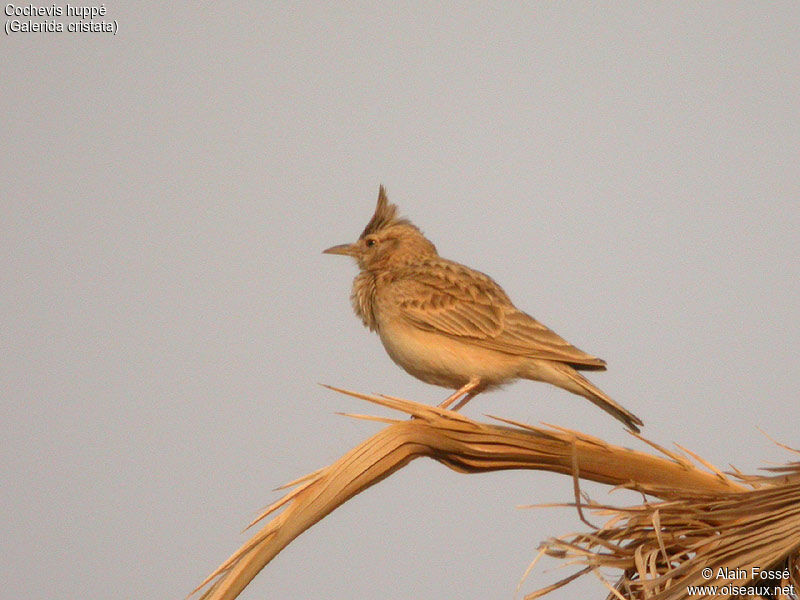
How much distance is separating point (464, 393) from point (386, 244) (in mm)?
2114

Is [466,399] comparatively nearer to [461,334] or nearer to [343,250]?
[461,334]

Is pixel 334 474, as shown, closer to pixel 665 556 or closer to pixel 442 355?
pixel 665 556

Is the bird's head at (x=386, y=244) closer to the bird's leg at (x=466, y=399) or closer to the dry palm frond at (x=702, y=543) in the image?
the bird's leg at (x=466, y=399)

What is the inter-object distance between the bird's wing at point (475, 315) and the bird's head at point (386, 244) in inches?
18.6

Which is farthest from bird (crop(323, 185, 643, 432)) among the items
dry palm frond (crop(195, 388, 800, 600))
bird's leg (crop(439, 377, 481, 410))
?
dry palm frond (crop(195, 388, 800, 600))

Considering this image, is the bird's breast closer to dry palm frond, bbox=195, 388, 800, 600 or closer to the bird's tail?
the bird's tail

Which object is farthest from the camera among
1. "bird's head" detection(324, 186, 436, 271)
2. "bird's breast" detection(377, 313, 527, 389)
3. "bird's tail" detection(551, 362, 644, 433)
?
"bird's head" detection(324, 186, 436, 271)

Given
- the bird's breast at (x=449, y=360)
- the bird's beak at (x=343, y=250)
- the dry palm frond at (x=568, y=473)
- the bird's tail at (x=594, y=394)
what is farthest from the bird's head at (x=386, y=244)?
the dry palm frond at (x=568, y=473)

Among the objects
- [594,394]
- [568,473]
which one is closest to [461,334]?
[594,394]

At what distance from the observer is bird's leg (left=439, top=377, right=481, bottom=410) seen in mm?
7230

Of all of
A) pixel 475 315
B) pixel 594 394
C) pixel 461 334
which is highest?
pixel 475 315

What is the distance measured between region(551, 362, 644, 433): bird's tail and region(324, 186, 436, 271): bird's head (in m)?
2.06

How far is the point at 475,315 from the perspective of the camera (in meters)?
7.92

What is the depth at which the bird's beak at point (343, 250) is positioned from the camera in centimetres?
919
